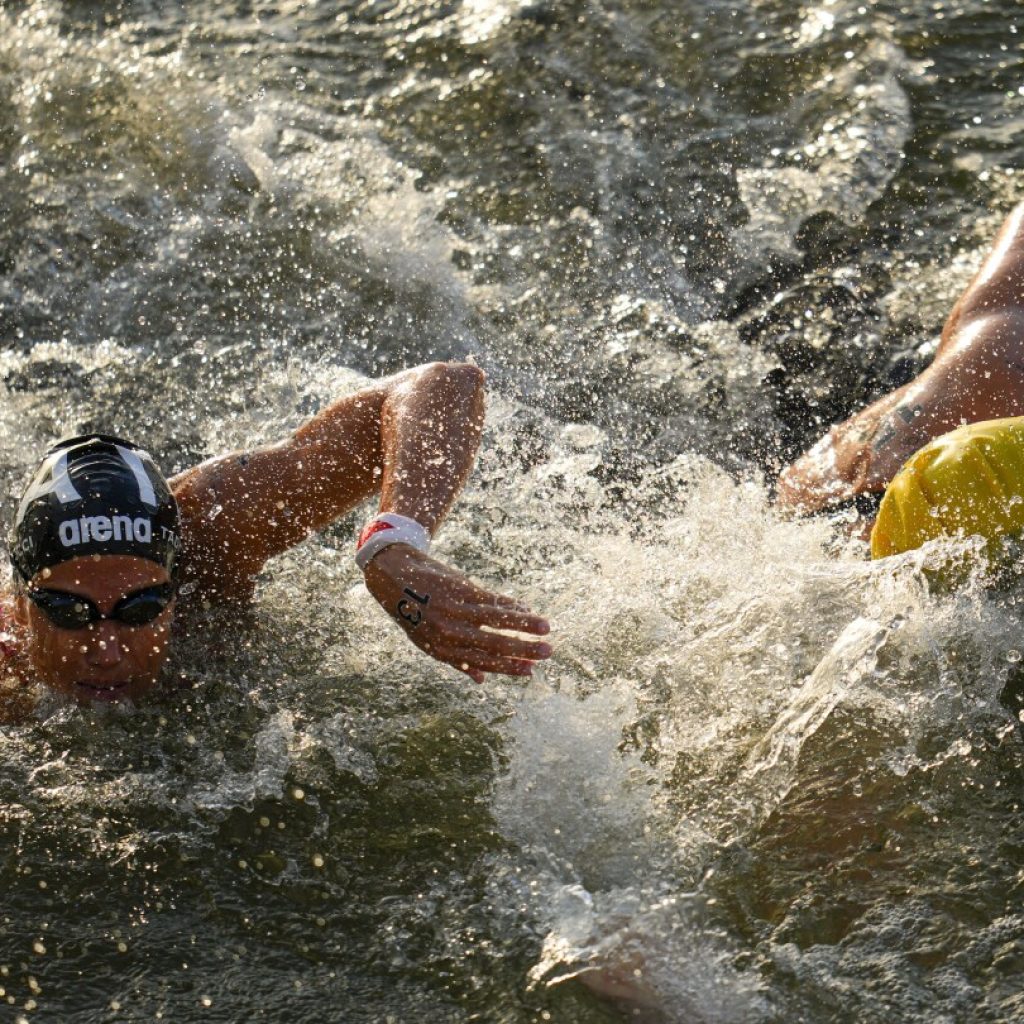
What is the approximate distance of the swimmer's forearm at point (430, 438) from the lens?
13.1ft

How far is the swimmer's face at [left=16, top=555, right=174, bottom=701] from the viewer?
13.6ft

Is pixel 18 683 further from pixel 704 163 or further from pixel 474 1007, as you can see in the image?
pixel 704 163

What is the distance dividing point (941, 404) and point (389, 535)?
6.57 feet

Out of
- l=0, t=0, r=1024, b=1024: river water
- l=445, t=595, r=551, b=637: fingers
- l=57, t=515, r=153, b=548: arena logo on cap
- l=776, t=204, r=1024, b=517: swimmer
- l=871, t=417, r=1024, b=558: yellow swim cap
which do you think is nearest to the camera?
l=445, t=595, r=551, b=637: fingers

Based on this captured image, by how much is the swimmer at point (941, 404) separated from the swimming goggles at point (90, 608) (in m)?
2.14

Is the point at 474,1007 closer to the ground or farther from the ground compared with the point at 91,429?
closer to the ground

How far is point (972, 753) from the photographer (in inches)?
163

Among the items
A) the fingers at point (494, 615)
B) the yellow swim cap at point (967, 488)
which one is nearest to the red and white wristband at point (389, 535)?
the fingers at point (494, 615)

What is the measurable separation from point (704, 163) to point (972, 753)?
3.95 m

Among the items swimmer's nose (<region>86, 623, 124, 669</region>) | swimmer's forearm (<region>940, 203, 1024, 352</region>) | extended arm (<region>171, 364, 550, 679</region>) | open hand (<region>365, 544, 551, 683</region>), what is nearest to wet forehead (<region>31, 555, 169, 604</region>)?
swimmer's nose (<region>86, 623, 124, 669</region>)

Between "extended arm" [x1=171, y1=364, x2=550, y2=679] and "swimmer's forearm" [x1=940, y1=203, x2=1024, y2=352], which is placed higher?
"swimmer's forearm" [x1=940, y1=203, x2=1024, y2=352]

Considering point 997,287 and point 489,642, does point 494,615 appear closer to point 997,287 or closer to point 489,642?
point 489,642

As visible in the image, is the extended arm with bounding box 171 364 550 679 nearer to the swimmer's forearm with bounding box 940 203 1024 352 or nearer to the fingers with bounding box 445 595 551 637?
the fingers with bounding box 445 595 551 637

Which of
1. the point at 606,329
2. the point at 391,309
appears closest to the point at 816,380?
the point at 606,329
